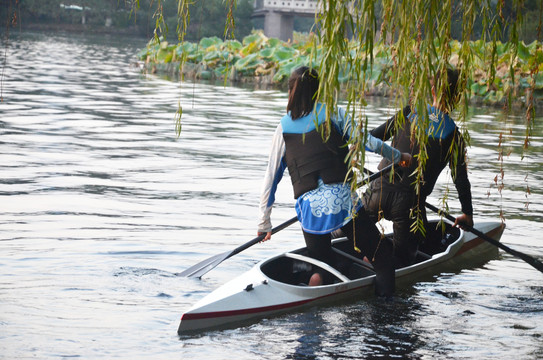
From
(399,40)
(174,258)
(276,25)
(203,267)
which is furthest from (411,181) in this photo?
(276,25)

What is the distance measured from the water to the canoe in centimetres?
8

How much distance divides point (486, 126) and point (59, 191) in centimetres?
974

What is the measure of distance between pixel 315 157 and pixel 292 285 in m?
0.81

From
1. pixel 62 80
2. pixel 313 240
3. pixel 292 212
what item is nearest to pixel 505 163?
pixel 292 212

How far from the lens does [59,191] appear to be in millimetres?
8148

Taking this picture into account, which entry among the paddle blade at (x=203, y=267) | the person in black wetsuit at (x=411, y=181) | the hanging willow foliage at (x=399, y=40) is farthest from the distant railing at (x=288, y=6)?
the hanging willow foliage at (x=399, y=40)

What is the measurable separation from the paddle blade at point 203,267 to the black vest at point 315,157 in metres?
1.07

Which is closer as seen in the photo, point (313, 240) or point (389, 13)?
point (389, 13)

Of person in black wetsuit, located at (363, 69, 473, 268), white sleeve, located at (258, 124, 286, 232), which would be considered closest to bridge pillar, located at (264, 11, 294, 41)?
person in black wetsuit, located at (363, 69, 473, 268)

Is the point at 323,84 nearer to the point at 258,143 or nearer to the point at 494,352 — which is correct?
the point at 494,352

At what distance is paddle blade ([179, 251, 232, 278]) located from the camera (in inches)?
216

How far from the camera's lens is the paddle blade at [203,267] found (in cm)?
549

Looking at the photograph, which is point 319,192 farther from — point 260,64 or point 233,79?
point 233,79

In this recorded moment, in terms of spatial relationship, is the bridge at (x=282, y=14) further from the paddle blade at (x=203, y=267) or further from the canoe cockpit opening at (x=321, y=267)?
the paddle blade at (x=203, y=267)
